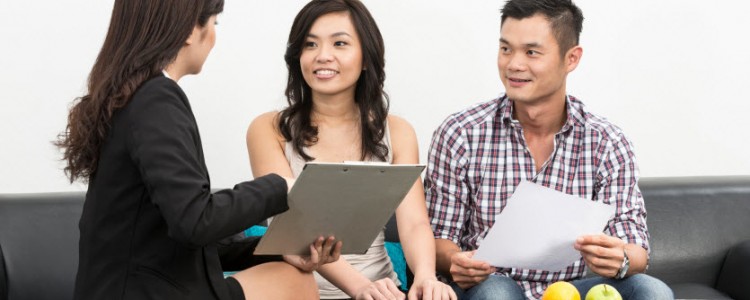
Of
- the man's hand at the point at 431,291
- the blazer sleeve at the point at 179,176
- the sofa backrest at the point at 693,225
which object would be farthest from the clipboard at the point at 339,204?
the sofa backrest at the point at 693,225

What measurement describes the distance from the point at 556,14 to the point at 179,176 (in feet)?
4.21

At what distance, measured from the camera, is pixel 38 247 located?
2.70 m

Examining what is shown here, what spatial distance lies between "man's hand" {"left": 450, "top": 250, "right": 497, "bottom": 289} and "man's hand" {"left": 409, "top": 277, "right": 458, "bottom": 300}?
6cm

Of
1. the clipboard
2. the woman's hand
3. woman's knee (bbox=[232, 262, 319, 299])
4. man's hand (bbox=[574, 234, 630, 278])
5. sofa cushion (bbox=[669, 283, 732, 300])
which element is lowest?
sofa cushion (bbox=[669, 283, 732, 300])

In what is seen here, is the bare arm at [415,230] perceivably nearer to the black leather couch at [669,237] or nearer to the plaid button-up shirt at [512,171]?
the plaid button-up shirt at [512,171]

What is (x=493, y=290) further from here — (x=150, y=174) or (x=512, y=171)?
(x=150, y=174)

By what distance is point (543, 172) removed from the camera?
101 inches

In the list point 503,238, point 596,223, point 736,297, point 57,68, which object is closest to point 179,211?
point 503,238

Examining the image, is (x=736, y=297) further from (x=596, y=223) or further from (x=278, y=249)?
(x=278, y=249)

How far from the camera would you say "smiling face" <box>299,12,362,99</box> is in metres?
2.51

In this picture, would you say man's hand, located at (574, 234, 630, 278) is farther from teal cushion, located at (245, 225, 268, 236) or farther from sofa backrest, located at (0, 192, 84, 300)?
sofa backrest, located at (0, 192, 84, 300)

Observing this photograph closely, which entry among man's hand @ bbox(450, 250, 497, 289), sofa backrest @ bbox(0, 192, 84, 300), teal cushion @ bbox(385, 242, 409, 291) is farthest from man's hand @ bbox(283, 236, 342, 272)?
sofa backrest @ bbox(0, 192, 84, 300)

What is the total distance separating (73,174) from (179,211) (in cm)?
29

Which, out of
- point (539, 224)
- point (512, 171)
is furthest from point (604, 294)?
point (512, 171)
